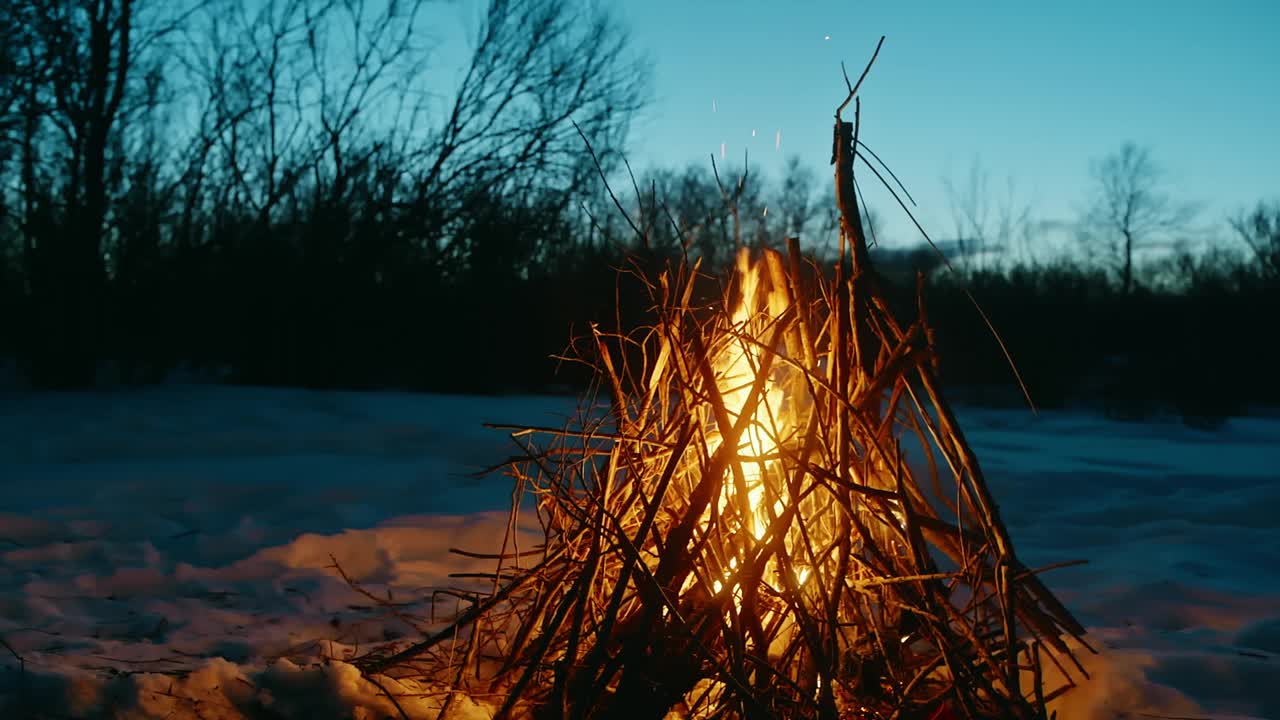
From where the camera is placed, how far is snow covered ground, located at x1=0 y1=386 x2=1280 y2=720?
168 cm

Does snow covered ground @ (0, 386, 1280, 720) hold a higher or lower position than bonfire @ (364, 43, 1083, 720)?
lower

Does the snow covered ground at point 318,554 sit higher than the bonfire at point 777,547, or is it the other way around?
Answer: the bonfire at point 777,547

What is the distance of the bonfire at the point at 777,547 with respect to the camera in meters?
1.36

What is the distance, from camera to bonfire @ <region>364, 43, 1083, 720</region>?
4.45 feet

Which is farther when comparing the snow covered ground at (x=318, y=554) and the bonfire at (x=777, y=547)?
the snow covered ground at (x=318, y=554)

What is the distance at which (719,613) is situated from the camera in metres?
1.38

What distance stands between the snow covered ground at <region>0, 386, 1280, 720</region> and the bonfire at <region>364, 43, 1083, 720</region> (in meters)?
0.35

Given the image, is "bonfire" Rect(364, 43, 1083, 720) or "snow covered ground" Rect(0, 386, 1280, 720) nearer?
"bonfire" Rect(364, 43, 1083, 720)

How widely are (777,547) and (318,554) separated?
94.0 inches

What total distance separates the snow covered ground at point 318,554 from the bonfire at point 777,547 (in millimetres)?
353

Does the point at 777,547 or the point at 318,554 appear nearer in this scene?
the point at 777,547

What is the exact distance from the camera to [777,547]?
1.35 m

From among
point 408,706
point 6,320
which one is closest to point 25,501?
point 408,706

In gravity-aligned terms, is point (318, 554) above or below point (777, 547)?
below
